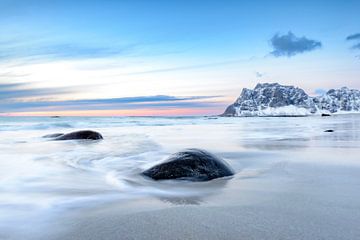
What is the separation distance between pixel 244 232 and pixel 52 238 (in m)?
1.49

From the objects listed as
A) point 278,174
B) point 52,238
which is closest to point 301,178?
point 278,174

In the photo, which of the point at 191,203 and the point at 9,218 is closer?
the point at 9,218

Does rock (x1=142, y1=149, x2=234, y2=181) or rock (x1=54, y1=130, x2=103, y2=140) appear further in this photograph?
rock (x1=54, y1=130, x2=103, y2=140)

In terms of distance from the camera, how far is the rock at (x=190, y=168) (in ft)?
17.0

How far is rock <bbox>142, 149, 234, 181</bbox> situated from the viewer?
17.0 feet

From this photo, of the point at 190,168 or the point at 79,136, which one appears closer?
the point at 190,168

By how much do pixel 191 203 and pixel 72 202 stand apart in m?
1.27

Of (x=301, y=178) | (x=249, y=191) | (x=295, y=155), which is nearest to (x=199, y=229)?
(x=249, y=191)

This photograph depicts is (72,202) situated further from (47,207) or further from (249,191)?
(249,191)

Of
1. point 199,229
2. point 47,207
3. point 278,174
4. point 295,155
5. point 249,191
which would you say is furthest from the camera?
point 295,155

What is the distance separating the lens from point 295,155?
25.9 ft

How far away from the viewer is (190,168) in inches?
209

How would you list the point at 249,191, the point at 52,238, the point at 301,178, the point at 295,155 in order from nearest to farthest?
the point at 52,238 < the point at 249,191 < the point at 301,178 < the point at 295,155

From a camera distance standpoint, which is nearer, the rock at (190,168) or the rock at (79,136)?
the rock at (190,168)
